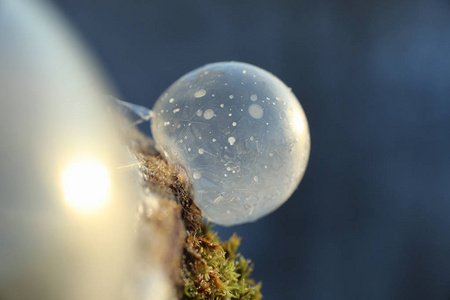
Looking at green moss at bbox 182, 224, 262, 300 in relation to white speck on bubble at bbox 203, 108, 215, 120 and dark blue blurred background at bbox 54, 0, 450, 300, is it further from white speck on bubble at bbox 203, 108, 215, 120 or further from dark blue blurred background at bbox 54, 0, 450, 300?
dark blue blurred background at bbox 54, 0, 450, 300

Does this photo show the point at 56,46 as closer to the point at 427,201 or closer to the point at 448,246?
the point at 427,201

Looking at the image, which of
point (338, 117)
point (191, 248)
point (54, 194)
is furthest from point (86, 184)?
point (338, 117)

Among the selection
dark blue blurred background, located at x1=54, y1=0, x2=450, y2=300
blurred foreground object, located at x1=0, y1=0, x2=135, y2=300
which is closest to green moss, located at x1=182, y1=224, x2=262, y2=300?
blurred foreground object, located at x1=0, y1=0, x2=135, y2=300

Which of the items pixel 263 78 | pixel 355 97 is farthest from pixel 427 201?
pixel 263 78

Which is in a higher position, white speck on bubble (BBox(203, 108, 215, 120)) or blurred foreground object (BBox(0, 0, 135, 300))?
white speck on bubble (BBox(203, 108, 215, 120))

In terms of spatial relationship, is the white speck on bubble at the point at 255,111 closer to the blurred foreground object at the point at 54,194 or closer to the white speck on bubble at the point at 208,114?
the white speck on bubble at the point at 208,114

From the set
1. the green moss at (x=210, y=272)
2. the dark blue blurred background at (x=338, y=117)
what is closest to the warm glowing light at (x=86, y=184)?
the green moss at (x=210, y=272)

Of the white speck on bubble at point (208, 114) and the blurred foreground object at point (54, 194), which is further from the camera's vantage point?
the white speck on bubble at point (208, 114)
